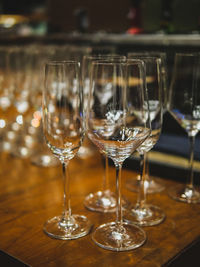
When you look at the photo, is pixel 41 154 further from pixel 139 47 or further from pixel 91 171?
pixel 139 47

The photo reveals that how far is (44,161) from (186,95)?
518 millimetres

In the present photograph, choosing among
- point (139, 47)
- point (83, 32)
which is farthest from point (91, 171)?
point (83, 32)

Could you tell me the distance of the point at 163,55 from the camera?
1011mm

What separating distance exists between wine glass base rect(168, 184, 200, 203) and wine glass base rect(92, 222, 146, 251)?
7.7 inches

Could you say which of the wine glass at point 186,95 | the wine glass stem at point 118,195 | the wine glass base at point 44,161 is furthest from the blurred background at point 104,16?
the wine glass stem at point 118,195

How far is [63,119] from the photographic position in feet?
2.60

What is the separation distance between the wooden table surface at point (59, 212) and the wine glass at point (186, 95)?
14 cm

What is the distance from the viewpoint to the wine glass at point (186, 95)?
92 cm

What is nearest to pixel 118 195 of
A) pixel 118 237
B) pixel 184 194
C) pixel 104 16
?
pixel 118 237

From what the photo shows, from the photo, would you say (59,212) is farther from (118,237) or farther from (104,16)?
(104,16)

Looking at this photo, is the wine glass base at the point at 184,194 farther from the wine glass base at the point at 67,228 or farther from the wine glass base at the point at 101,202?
the wine glass base at the point at 67,228

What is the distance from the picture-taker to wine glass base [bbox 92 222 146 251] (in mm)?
726

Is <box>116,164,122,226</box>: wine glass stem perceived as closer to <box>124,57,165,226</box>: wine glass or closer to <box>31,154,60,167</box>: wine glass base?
<box>124,57,165,226</box>: wine glass

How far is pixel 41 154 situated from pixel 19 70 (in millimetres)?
514
